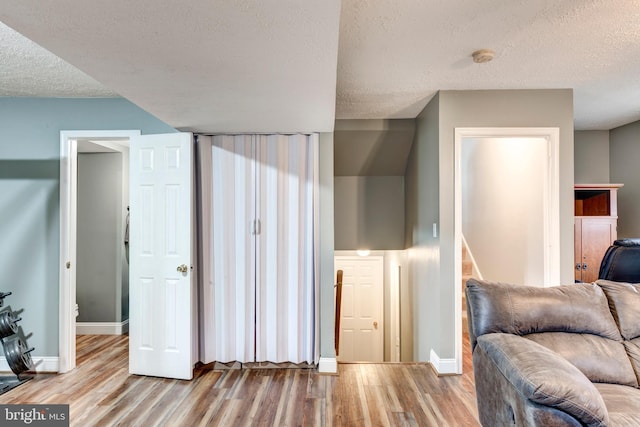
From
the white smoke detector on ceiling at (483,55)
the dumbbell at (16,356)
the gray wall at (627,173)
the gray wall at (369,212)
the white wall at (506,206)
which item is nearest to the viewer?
the white smoke detector on ceiling at (483,55)

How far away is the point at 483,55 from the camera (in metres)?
2.44

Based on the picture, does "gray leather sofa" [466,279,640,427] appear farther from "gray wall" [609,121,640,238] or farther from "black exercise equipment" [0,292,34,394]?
"black exercise equipment" [0,292,34,394]

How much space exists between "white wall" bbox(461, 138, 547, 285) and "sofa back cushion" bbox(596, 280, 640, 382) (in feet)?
4.40

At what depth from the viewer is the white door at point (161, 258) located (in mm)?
3090

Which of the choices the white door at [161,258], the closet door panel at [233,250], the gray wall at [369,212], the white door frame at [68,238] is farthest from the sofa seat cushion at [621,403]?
the white door frame at [68,238]

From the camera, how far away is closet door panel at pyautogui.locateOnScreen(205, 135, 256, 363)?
331 cm

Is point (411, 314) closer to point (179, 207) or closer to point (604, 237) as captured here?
point (604, 237)

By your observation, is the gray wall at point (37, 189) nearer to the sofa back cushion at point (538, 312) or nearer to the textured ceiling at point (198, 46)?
the textured ceiling at point (198, 46)

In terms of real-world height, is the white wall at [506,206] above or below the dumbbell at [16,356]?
above

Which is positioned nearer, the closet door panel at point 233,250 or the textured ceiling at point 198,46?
the textured ceiling at point 198,46

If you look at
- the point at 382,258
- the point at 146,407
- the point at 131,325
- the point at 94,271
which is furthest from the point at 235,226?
the point at 382,258

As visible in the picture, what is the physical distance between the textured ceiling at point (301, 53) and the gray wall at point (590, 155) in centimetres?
119

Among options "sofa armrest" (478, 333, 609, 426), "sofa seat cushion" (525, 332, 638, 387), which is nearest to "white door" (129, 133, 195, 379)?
"sofa armrest" (478, 333, 609, 426)

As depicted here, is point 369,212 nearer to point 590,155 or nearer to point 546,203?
point 546,203
